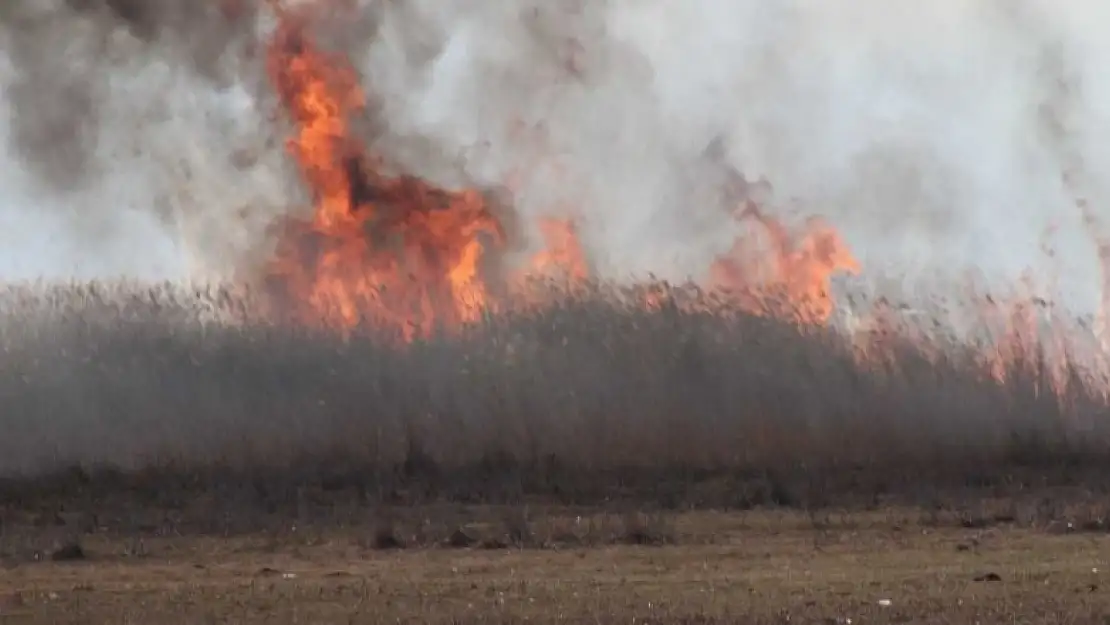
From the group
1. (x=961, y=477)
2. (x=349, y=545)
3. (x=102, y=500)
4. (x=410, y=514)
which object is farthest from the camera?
(x=961, y=477)

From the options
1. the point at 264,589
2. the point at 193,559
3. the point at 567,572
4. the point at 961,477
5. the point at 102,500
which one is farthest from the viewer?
the point at 961,477

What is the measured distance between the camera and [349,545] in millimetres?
33219

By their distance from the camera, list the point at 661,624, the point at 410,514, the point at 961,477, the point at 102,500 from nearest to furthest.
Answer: the point at 661,624 → the point at 410,514 → the point at 102,500 → the point at 961,477

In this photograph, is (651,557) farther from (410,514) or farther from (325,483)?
(325,483)

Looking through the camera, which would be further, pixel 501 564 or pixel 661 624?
pixel 501 564

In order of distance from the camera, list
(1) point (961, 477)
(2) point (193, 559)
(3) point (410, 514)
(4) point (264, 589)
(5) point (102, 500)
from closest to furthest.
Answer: (4) point (264, 589)
(2) point (193, 559)
(3) point (410, 514)
(5) point (102, 500)
(1) point (961, 477)

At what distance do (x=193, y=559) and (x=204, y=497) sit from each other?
12.7 meters

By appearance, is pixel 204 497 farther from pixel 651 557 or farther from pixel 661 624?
pixel 661 624

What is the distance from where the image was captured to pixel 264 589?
24.0 m

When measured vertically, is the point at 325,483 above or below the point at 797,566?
above

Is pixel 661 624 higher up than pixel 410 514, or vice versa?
pixel 410 514

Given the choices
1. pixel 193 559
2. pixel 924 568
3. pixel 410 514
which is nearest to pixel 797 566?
pixel 924 568

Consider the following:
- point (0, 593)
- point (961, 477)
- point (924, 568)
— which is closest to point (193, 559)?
point (0, 593)

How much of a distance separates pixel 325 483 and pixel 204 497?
4386mm
